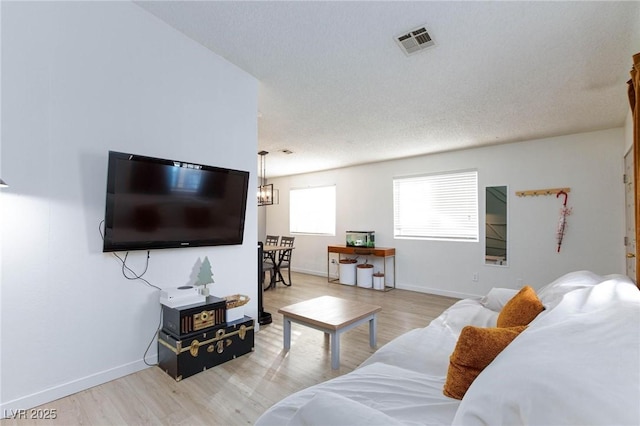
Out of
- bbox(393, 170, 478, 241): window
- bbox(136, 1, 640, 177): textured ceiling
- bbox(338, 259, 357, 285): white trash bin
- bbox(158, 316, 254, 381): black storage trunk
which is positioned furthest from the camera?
bbox(338, 259, 357, 285): white trash bin

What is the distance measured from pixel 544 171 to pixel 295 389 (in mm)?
4504

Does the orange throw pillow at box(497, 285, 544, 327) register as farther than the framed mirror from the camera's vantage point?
No

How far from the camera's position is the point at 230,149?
2814mm

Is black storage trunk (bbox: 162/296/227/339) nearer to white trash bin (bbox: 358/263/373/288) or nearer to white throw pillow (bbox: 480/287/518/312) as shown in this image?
white throw pillow (bbox: 480/287/518/312)

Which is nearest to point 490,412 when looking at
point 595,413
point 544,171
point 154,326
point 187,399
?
point 595,413

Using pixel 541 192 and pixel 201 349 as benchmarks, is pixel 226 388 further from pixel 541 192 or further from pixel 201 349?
pixel 541 192

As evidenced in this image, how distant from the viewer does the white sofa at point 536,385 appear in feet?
2.12

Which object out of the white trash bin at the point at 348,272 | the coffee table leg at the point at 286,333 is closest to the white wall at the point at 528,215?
the white trash bin at the point at 348,272

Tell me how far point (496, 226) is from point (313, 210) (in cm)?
395

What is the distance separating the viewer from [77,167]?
1.95 m

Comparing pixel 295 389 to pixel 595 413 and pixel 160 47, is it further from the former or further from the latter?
pixel 160 47

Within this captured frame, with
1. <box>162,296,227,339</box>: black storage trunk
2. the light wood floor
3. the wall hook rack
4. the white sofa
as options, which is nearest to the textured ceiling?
the wall hook rack

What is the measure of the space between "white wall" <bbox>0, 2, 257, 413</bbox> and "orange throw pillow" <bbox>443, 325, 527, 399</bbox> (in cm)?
212

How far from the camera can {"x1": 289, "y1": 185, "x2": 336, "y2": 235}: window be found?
22.8 feet
